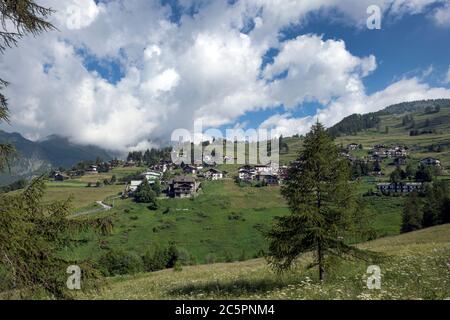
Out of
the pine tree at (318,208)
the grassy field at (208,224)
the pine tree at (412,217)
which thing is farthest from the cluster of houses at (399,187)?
the pine tree at (318,208)

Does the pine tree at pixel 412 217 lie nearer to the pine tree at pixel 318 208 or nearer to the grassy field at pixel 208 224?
the grassy field at pixel 208 224

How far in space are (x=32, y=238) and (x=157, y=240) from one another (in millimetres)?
108517

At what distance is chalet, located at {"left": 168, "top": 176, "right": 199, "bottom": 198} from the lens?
178625mm

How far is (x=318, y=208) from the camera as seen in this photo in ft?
54.4

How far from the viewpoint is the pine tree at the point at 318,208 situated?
1609cm

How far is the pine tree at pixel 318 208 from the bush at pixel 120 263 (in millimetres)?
64440

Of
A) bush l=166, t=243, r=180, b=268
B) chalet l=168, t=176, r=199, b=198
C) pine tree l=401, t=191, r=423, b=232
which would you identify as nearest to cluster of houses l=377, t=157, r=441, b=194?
pine tree l=401, t=191, r=423, b=232

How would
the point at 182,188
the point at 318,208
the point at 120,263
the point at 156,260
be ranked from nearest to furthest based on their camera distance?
the point at 318,208, the point at 120,263, the point at 156,260, the point at 182,188

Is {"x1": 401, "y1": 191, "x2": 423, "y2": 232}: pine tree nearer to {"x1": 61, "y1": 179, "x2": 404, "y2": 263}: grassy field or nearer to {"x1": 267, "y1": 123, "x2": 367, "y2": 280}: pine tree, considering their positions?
{"x1": 61, "y1": 179, "x2": 404, "y2": 263}: grassy field

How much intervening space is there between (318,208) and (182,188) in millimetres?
166714

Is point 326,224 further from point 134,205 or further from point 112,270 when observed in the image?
point 134,205

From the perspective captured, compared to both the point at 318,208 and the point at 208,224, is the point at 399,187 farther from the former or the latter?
the point at 318,208

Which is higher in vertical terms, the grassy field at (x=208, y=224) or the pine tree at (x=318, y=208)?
the pine tree at (x=318, y=208)

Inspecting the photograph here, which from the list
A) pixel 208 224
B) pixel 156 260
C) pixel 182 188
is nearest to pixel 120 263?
pixel 156 260
